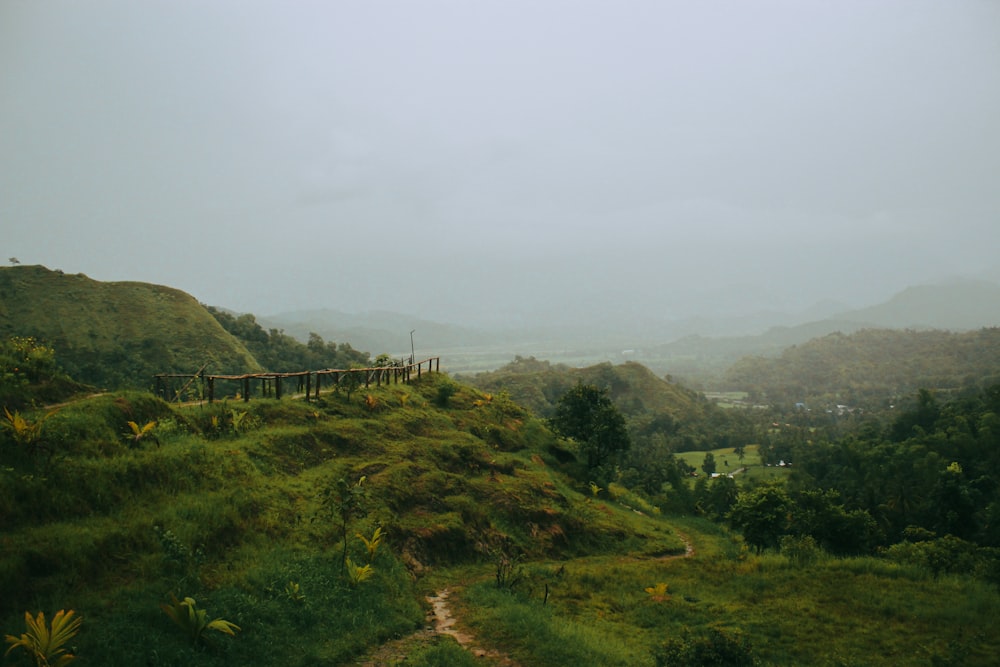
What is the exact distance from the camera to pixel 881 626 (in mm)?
14938

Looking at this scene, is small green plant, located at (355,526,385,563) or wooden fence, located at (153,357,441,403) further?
wooden fence, located at (153,357,441,403)

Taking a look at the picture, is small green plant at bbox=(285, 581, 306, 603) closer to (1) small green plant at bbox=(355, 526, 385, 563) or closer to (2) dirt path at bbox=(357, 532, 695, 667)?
(2) dirt path at bbox=(357, 532, 695, 667)

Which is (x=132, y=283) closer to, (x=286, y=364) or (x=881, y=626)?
(x=286, y=364)

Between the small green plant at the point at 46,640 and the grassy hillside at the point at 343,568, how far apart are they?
36 centimetres

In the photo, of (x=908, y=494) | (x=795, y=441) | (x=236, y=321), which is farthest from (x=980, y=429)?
(x=236, y=321)

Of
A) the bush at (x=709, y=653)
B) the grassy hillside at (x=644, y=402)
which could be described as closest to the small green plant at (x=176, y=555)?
the bush at (x=709, y=653)

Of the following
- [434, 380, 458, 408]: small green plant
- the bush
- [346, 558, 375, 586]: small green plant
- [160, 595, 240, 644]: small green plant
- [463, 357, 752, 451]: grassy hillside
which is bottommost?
[463, 357, 752, 451]: grassy hillside

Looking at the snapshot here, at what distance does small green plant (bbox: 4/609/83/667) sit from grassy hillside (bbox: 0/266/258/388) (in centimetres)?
4789

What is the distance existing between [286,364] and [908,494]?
71937 millimetres

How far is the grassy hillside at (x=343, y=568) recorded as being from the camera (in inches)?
427

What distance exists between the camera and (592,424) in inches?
1694

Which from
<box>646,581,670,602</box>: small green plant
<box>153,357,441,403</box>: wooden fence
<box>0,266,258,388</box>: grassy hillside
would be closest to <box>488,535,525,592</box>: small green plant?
<box>646,581,670,602</box>: small green plant

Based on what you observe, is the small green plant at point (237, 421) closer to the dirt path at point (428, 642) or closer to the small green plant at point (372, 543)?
the small green plant at point (372, 543)

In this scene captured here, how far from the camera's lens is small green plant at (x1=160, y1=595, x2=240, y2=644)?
397 inches
